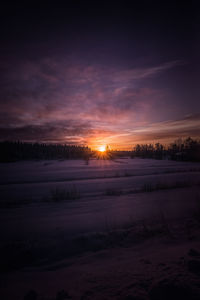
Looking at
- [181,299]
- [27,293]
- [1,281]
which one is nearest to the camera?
[181,299]

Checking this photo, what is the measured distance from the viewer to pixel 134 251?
8.69 ft

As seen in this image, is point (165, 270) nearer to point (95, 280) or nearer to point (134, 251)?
point (134, 251)

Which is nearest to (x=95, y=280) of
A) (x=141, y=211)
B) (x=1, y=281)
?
(x=1, y=281)

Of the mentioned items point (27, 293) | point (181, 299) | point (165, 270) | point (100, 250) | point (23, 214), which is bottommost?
point (23, 214)

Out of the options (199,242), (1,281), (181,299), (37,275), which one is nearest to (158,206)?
(199,242)

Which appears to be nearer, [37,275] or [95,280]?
[95,280]

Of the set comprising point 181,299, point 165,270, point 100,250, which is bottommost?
point 100,250

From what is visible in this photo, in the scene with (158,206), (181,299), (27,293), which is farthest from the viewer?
(158,206)

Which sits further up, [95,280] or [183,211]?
[95,280]

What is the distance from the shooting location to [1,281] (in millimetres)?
2053

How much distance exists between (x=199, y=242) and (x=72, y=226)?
3278mm

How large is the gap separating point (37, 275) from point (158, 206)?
4882mm

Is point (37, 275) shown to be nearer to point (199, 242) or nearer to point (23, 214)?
point (199, 242)

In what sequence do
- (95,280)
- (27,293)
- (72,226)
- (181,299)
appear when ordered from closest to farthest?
1. (181,299)
2. (27,293)
3. (95,280)
4. (72,226)
